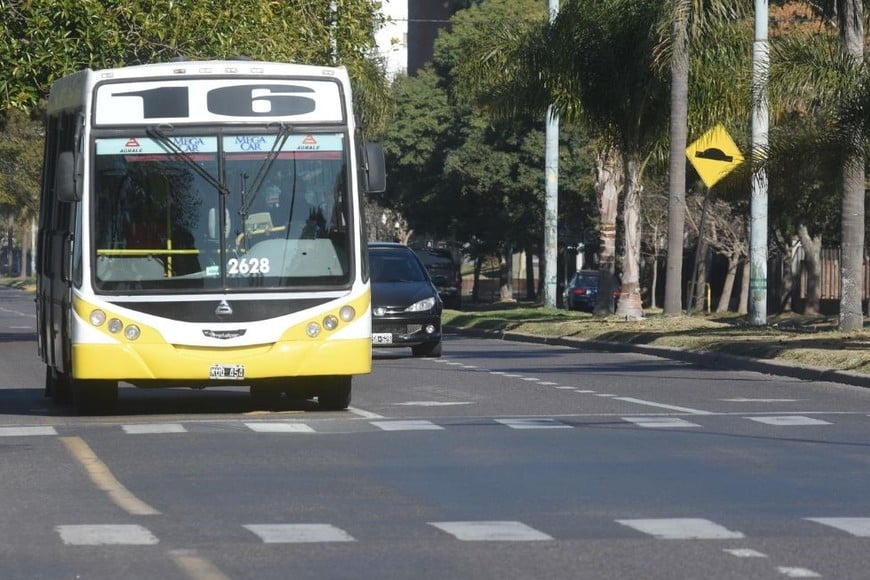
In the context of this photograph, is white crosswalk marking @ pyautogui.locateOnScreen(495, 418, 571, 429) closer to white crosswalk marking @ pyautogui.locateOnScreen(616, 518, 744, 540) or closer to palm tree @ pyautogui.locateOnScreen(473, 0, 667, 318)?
white crosswalk marking @ pyautogui.locateOnScreen(616, 518, 744, 540)

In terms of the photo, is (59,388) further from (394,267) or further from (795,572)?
(795,572)

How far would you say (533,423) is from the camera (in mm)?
15766

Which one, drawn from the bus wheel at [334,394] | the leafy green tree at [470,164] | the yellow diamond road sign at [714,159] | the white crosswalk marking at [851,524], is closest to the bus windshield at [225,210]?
the bus wheel at [334,394]

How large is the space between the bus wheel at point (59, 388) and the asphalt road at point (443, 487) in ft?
0.78

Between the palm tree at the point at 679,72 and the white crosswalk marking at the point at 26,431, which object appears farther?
the palm tree at the point at 679,72

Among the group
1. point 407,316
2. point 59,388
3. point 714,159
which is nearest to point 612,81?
point 714,159

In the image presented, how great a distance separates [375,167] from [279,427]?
8.12 feet

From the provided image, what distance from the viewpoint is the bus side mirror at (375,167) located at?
52.9ft

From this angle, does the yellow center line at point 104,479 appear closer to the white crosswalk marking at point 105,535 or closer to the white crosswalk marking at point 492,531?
the white crosswalk marking at point 105,535

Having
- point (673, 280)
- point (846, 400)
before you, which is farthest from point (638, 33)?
point (846, 400)

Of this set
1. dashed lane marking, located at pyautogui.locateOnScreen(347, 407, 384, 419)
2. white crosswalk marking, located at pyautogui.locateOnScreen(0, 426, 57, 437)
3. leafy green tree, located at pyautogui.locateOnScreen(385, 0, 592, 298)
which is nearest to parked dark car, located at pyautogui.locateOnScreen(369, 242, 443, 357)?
dashed lane marking, located at pyautogui.locateOnScreen(347, 407, 384, 419)

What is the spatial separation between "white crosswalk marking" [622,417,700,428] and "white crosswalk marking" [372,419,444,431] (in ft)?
5.65

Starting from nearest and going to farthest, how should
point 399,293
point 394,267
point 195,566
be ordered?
1. point 195,566
2. point 399,293
3. point 394,267

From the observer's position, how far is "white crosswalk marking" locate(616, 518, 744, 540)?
9031 mm
